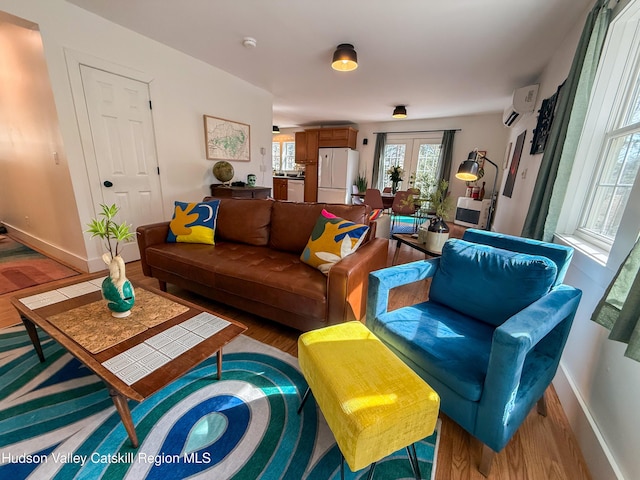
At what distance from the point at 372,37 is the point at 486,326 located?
272 cm

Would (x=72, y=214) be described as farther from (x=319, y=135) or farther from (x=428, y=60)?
(x=319, y=135)

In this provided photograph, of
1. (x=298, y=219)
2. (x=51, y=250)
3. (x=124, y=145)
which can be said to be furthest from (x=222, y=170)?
(x=51, y=250)

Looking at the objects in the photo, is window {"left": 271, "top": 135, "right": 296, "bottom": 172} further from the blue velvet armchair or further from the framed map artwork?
the blue velvet armchair

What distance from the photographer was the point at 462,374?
3.14 feet

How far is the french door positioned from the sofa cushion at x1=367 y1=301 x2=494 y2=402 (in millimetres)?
5465

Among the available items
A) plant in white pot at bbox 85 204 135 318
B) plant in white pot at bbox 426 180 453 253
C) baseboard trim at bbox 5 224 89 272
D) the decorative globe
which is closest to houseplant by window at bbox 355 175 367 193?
the decorative globe

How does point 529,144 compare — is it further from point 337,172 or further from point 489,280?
point 337,172

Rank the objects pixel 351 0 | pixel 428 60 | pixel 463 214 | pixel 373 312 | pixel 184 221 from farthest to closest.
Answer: pixel 463 214, pixel 428 60, pixel 184 221, pixel 351 0, pixel 373 312

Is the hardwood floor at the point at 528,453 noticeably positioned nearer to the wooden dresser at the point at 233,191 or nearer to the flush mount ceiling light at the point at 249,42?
the wooden dresser at the point at 233,191

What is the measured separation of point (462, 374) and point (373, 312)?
46 cm

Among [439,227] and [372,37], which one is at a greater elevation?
[372,37]

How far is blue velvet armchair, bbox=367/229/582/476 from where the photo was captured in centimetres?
89

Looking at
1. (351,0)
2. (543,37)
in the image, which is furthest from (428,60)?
(351,0)

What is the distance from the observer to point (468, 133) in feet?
19.4
